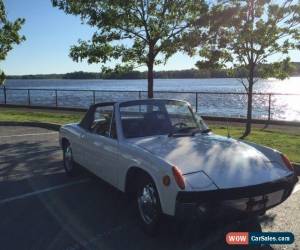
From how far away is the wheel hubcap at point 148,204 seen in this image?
4941mm

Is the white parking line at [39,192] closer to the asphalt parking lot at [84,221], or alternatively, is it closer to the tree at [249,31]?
the asphalt parking lot at [84,221]

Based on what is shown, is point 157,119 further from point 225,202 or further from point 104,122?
point 225,202

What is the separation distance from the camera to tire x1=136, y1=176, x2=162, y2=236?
4.88 meters

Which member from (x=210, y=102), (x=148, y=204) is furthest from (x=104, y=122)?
(x=210, y=102)

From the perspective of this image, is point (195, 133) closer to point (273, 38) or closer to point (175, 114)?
point (175, 114)

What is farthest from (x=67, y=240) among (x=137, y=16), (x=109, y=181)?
(x=137, y=16)

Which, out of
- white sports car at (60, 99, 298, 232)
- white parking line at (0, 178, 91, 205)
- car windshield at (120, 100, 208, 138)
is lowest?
white parking line at (0, 178, 91, 205)

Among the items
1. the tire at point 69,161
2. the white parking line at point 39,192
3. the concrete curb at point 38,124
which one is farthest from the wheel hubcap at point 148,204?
the concrete curb at point 38,124

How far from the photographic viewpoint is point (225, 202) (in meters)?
4.49

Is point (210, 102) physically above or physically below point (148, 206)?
below

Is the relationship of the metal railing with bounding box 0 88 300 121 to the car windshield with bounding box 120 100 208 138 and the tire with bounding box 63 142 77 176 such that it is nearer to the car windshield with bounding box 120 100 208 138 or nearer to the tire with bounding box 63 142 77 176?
the tire with bounding box 63 142 77 176

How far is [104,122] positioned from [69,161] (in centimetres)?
169

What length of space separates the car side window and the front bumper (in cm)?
198

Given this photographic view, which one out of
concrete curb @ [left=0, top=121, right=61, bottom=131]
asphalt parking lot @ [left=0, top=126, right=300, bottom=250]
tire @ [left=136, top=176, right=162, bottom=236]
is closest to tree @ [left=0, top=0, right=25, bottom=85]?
concrete curb @ [left=0, top=121, right=61, bottom=131]
